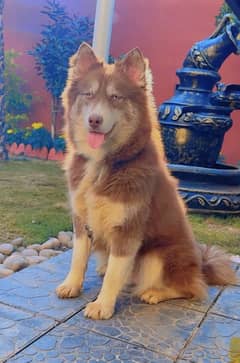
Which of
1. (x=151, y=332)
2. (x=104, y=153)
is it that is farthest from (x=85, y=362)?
(x=104, y=153)

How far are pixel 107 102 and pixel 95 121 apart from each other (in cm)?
14

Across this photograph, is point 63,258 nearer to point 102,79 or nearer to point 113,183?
point 113,183

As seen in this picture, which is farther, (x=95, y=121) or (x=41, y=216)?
(x=41, y=216)

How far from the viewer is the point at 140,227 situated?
2434mm

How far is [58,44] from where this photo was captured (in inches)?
367

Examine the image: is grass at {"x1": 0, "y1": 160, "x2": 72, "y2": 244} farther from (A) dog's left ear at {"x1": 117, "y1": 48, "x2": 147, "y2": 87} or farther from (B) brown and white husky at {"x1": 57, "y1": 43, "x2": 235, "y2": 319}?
(A) dog's left ear at {"x1": 117, "y1": 48, "x2": 147, "y2": 87}

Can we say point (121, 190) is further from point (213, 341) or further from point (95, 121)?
point (213, 341)

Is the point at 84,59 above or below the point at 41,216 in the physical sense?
above

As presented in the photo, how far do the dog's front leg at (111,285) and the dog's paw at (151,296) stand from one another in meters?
0.28

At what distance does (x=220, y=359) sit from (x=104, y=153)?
1.23m

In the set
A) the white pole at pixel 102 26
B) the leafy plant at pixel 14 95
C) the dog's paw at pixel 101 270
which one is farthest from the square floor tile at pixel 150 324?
the leafy plant at pixel 14 95

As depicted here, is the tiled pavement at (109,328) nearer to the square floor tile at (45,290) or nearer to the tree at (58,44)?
the square floor tile at (45,290)

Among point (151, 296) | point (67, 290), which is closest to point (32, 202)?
point (67, 290)

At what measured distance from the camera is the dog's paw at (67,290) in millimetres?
2602
